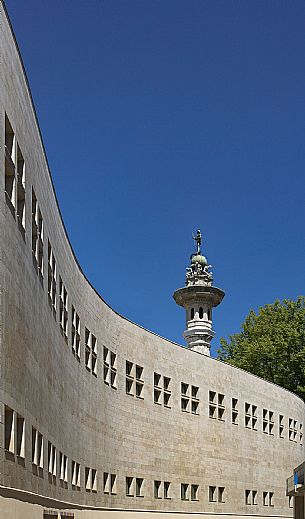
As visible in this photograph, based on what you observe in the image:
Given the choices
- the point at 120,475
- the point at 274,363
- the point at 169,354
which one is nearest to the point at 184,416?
the point at 169,354

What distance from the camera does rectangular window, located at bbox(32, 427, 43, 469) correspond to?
21237mm

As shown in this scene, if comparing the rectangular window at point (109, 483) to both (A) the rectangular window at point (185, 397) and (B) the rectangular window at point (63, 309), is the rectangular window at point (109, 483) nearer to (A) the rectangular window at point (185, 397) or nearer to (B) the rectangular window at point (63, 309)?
(A) the rectangular window at point (185, 397)

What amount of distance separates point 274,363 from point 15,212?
55.1m

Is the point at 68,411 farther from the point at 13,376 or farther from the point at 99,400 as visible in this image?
the point at 13,376

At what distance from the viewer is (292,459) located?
5856 centimetres

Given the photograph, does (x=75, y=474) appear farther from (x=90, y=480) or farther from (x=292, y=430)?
(x=292, y=430)

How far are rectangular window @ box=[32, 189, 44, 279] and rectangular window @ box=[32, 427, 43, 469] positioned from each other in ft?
12.0

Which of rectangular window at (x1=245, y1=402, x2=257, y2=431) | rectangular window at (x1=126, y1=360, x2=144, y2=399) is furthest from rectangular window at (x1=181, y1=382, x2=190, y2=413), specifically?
rectangular window at (x1=245, y1=402, x2=257, y2=431)

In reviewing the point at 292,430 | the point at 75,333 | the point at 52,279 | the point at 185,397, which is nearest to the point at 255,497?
the point at 292,430

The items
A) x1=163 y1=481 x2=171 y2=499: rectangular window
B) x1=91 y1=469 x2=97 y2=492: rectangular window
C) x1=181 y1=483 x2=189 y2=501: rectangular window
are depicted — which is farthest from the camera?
x1=181 y1=483 x2=189 y2=501: rectangular window

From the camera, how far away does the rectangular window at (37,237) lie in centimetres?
2162

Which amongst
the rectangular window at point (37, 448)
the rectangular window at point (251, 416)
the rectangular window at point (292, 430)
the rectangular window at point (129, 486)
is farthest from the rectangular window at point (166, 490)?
the rectangular window at point (37, 448)

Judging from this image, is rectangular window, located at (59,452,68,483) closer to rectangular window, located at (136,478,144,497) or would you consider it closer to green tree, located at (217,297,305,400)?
rectangular window, located at (136,478,144,497)

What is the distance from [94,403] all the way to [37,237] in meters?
15.0
